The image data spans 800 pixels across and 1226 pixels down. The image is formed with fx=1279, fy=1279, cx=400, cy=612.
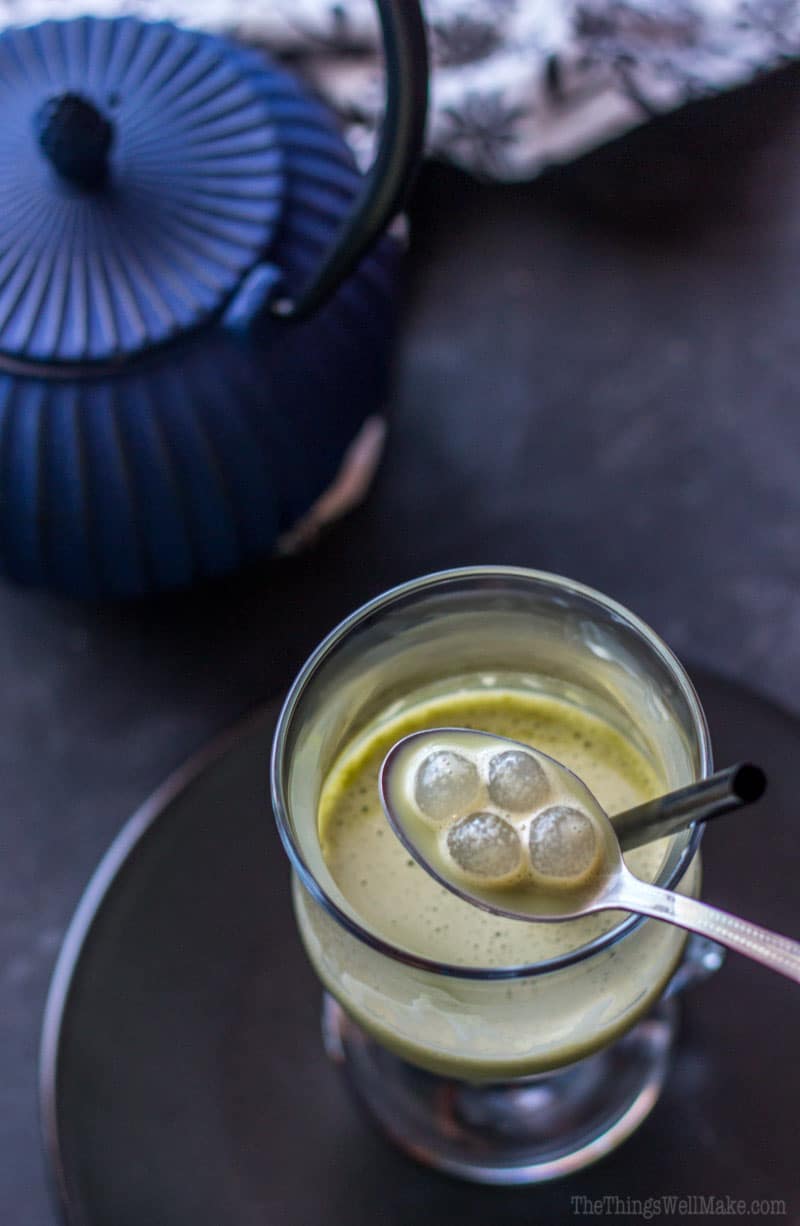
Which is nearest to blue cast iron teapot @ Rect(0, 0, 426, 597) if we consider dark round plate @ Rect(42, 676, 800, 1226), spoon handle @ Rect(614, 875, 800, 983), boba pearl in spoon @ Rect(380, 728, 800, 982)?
dark round plate @ Rect(42, 676, 800, 1226)

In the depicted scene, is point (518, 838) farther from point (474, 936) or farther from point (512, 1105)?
point (512, 1105)

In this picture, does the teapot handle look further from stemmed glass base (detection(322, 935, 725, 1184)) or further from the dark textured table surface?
stemmed glass base (detection(322, 935, 725, 1184))

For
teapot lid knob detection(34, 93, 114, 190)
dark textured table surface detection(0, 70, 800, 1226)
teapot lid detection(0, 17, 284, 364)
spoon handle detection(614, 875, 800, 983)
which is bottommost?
dark textured table surface detection(0, 70, 800, 1226)

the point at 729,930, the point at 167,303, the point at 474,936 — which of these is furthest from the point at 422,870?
the point at 167,303

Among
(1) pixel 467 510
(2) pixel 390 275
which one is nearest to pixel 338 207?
(2) pixel 390 275

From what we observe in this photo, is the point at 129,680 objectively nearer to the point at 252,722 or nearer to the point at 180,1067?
the point at 252,722

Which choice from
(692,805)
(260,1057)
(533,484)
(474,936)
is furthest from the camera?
(533,484)

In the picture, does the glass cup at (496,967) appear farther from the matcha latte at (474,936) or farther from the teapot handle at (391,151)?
the teapot handle at (391,151)
